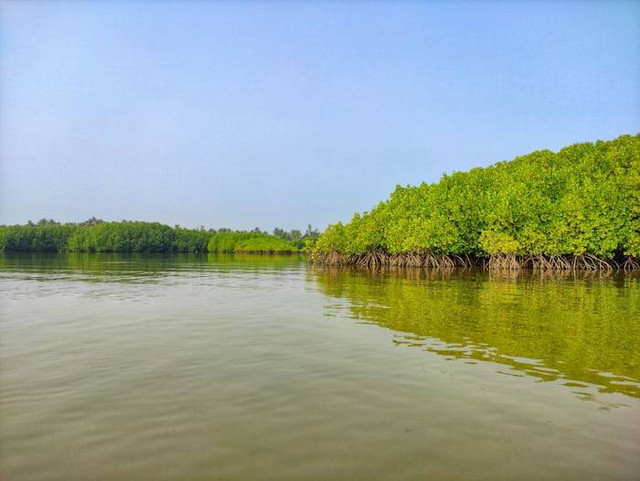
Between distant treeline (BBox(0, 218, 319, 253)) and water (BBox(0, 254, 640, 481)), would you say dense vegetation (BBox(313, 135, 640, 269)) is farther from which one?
distant treeline (BBox(0, 218, 319, 253))

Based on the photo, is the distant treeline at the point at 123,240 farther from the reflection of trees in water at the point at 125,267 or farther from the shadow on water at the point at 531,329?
the shadow on water at the point at 531,329

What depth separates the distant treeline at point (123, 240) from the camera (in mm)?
159375

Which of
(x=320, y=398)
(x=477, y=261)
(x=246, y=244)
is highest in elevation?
(x=246, y=244)

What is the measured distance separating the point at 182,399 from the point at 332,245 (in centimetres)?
6462

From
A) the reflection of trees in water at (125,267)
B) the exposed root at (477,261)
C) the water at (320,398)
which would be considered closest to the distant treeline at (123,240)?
the reflection of trees in water at (125,267)

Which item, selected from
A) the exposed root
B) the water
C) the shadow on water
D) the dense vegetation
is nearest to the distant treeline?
the exposed root

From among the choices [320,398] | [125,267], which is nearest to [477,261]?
[125,267]

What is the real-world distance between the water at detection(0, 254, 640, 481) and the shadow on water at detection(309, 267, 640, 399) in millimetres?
86

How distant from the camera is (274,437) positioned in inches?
225

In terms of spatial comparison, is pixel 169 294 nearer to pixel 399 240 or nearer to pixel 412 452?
pixel 412 452

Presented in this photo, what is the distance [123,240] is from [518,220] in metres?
143

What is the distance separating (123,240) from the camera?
16388 cm

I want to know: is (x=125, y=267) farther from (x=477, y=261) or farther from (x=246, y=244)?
(x=246, y=244)

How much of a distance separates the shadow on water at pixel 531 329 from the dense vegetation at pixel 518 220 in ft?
81.2
